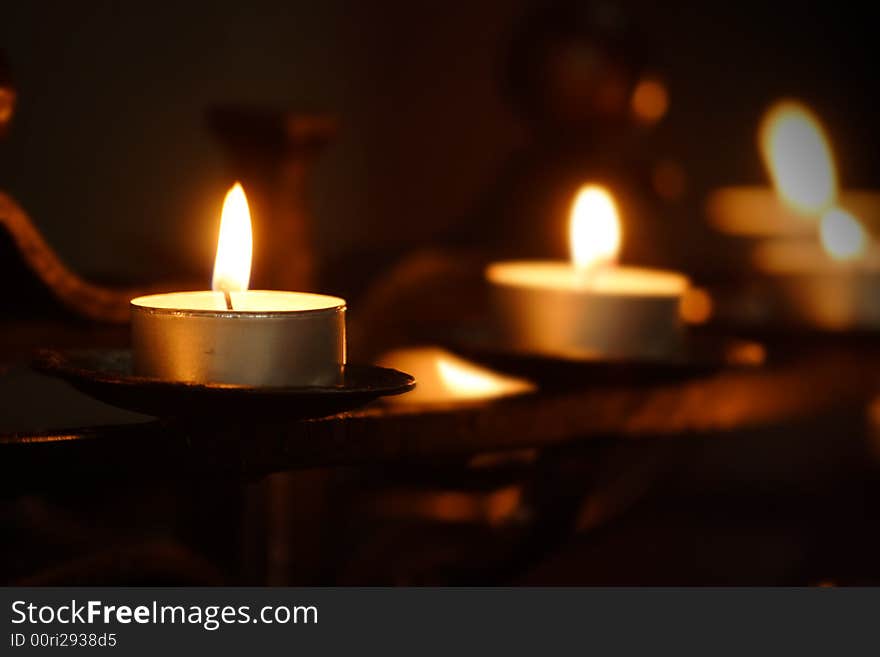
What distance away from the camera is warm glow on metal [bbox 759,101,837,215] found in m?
1.82

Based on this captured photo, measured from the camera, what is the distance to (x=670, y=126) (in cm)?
182

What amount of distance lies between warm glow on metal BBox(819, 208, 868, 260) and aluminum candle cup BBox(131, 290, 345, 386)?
628 millimetres

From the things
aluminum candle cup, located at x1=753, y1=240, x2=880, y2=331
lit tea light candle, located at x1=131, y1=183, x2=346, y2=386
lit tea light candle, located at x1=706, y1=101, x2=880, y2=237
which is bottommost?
lit tea light candle, located at x1=131, y1=183, x2=346, y2=386

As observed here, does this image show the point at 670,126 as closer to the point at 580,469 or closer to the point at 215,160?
the point at 215,160

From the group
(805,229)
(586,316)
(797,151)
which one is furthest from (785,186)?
(586,316)

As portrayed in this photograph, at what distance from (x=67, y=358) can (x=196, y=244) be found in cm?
70

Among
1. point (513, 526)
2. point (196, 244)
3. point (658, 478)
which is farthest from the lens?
point (658, 478)

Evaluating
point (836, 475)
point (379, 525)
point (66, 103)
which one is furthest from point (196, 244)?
point (836, 475)

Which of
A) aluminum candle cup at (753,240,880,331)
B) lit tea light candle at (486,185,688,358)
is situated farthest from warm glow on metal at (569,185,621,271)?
aluminum candle cup at (753,240,880,331)

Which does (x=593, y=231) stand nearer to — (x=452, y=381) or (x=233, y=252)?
(x=452, y=381)

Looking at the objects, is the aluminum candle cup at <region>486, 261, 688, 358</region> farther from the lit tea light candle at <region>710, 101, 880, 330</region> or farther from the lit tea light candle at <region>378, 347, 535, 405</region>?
the lit tea light candle at <region>710, 101, 880, 330</region>

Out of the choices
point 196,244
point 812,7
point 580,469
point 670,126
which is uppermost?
point 812,7

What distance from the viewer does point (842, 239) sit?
1000 millimetres

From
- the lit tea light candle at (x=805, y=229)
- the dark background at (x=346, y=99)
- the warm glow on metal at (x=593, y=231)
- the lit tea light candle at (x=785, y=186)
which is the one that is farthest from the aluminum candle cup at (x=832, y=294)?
the lit tea light candle at (x=785, y=186)
